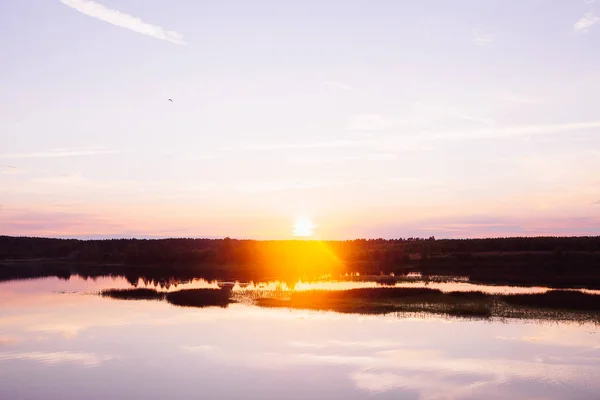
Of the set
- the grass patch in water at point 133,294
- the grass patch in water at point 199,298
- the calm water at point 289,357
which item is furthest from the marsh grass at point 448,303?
the grass patch in water at point 133,294

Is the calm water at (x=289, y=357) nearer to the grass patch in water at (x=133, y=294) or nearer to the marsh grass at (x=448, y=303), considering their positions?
the marsh grass at (x=448, y=303)

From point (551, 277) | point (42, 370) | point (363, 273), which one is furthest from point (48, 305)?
point (551, 277)

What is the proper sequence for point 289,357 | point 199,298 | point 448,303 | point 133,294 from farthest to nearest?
point 133,294
point 199,298
point 448,303
point 289,357

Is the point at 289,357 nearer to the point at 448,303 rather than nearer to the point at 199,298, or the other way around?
the point at 448,303

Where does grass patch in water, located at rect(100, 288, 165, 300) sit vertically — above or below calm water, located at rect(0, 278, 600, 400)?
above

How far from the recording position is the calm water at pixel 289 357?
1050 inches

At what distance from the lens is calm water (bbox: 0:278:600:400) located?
1050 inches

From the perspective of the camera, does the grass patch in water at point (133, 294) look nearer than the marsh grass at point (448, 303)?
No

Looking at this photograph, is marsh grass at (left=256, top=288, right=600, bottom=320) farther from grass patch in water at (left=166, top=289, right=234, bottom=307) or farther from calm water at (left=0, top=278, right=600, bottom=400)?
grass patch in water at (left=166, top=289, right=234, bottom=307)

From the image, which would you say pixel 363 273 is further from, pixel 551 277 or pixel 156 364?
pixel 156 364

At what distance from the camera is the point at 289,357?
109ft

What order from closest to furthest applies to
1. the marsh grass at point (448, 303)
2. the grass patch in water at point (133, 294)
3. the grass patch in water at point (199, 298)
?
the marsh grass at point (448, 303) < the grass patch in water at point (199, 298) < the grass patch in water at point (133, 294)

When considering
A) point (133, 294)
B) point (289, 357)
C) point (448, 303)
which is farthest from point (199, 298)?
point (289, 357)

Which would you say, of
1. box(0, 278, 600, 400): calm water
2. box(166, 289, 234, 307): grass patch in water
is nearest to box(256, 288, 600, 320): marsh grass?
box(0, 278, 600, 400): calm water
